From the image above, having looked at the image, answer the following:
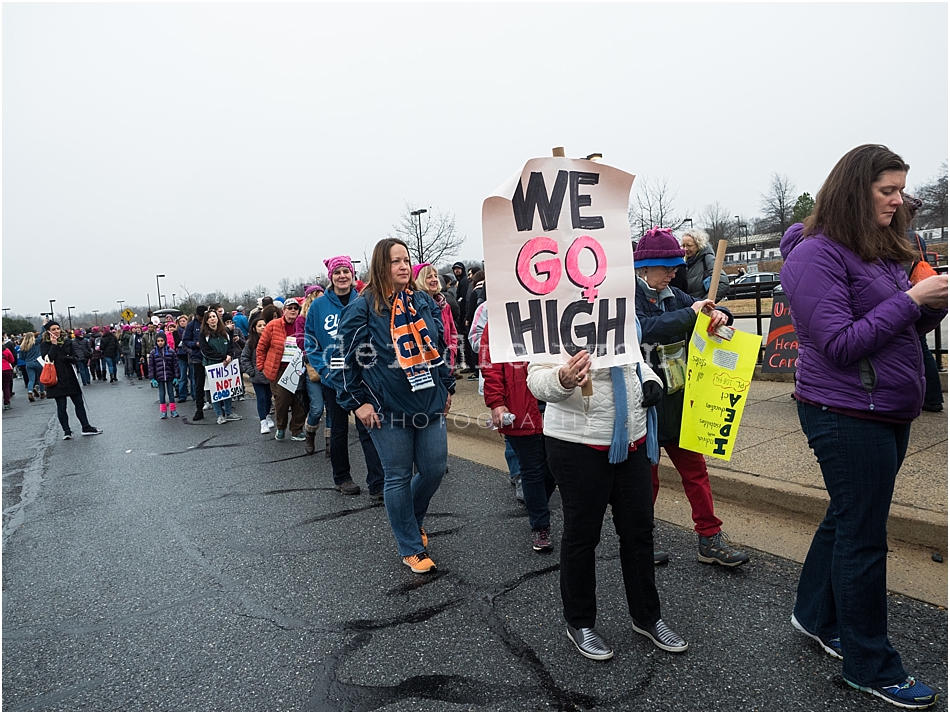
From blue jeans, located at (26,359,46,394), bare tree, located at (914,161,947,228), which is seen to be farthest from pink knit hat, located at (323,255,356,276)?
bare tree, located at (914,161,947,228)

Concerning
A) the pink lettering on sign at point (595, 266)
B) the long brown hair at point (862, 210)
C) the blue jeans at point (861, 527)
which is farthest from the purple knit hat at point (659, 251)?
the blue jeans at point (861, 527)

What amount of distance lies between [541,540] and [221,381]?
823 cm

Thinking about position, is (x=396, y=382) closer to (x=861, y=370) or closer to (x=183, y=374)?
(x=861, y=370)

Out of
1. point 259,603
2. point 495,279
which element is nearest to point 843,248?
point 495,279

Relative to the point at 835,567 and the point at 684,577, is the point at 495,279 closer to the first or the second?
the point at 835,567

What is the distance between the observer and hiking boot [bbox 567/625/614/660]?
2910mm

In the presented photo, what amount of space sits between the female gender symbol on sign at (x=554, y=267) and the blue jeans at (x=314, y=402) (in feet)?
17.0

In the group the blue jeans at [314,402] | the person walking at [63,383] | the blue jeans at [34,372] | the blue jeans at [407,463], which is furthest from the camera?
the blue jeans at [34,372]

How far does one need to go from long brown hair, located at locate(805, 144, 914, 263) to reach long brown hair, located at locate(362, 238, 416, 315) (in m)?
2.34

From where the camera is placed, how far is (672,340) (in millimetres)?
3574

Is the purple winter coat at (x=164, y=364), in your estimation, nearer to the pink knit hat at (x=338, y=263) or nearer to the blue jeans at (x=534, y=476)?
the pink knit hat at (x=338, y=263)

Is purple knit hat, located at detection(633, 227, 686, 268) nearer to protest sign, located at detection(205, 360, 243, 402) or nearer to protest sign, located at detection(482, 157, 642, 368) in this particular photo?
protest sign, located at detection(482, 157, 642, 368)

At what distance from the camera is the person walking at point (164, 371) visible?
41.5 feet

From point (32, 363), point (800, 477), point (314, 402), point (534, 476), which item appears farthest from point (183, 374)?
point (800, 477)
